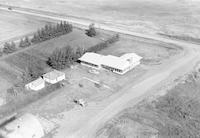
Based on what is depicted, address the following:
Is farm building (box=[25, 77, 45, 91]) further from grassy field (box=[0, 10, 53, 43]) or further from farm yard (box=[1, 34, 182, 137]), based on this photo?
grassy field (box=[0, 10, 53, 43])

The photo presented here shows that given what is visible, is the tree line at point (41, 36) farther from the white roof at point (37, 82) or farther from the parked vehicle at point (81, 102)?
the parked vehicle at point (81, 102)

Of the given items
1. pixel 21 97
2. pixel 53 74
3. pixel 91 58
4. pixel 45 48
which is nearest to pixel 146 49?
pixel 91 58

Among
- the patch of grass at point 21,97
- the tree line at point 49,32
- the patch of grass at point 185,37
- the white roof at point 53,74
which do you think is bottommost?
the patch of grass at point 21,97


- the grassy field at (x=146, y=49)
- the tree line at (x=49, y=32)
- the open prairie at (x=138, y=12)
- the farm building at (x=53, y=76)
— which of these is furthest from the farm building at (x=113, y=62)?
the open prairie at (x=138, y=12)

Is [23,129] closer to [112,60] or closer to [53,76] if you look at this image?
[53,76]

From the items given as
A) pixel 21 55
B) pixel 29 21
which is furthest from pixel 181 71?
pixel 29 21
